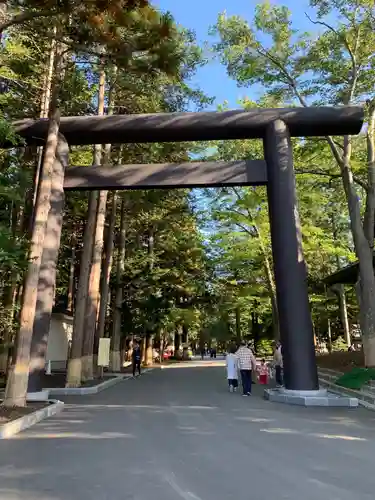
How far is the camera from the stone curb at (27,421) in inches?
268

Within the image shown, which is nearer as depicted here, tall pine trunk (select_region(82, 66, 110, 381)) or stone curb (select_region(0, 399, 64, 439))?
stone curb (select_region(0, 399, 64, 439))

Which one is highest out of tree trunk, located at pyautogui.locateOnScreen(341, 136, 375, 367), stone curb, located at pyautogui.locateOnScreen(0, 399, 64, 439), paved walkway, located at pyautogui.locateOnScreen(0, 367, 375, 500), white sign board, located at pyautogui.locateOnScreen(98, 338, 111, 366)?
tree trunk, located at pyautogui.locateOnScreen(341, 136, 375, 367)

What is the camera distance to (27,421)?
7793 mm

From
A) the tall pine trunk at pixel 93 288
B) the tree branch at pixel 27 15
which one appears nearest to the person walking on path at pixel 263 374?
the tall pine trunk at pixel 93 288

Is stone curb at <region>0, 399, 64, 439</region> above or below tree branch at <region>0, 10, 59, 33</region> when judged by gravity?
below

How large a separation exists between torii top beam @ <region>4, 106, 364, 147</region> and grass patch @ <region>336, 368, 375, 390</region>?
258 inches

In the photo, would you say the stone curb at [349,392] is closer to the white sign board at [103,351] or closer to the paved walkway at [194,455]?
the paved walkway at [194,455]

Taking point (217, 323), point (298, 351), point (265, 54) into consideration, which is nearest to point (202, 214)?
point (265, 54)

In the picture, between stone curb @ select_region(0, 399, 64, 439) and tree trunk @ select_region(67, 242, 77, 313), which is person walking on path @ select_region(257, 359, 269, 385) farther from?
tree trunk @ select_region(67, 242, 77, 313)

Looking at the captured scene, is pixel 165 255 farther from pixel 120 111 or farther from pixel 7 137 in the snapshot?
pixel 7 137

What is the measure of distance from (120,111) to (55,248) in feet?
31.1

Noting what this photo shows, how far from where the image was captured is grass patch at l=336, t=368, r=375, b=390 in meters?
11.3

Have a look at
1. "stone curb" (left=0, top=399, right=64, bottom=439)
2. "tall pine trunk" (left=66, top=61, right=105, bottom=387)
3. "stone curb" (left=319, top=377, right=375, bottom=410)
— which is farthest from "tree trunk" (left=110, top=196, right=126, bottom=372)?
"stone curb" (left=0, top=399, right=64, bottom=439)

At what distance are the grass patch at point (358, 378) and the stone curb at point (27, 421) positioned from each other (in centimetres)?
744
